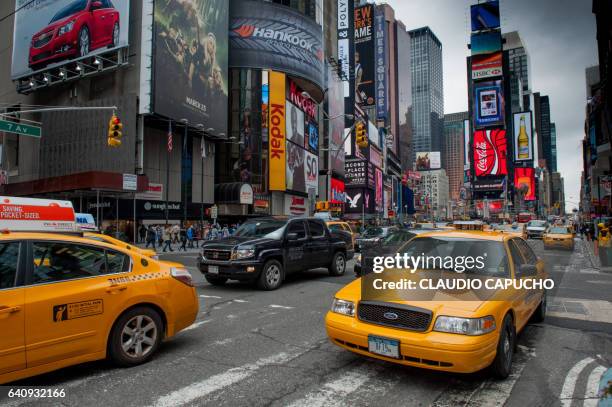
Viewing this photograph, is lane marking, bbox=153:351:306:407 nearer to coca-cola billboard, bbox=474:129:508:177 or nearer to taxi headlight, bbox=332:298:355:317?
taxi headlight, bbox=332:298:355:317

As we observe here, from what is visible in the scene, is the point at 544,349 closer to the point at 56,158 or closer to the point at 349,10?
the point at 56,158

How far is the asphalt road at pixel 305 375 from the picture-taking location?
378 cm

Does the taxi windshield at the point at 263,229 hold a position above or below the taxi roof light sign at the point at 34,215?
below

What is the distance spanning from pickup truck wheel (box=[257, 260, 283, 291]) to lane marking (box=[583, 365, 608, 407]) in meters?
6.44

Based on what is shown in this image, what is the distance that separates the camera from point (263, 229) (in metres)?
10.2

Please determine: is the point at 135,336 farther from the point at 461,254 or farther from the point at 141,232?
the point at 141,232

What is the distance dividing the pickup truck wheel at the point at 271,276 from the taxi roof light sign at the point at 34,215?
164 inches

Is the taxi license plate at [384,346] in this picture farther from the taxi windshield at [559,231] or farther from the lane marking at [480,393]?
the taxi windshield at [559,231]

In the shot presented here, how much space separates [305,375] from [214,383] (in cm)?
A: 98

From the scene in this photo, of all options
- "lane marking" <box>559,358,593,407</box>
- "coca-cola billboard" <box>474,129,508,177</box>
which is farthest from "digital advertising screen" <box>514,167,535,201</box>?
"lane marking" <box>559,358,593,407</box>

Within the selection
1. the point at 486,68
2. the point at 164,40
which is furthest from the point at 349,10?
the point at 164,40

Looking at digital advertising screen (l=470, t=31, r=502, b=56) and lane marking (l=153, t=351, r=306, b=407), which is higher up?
digital advertising screen (l=470, t=31, r=502, b=56)

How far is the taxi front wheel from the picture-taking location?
442 centimetres

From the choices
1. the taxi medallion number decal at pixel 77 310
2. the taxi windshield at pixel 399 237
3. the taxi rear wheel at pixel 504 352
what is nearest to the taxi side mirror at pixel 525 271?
the taxi rear wheel at pixel 504 352
